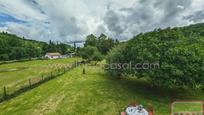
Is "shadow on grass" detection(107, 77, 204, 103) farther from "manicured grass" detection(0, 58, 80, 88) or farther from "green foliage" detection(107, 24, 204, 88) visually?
"manicured grass" detection(0, 58, 80, 88)

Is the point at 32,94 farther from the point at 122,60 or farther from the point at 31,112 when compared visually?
the point at 122,60

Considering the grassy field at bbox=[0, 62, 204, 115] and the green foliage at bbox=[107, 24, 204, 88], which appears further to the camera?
the green foliage at bbox=[107, 24, 204, 88]

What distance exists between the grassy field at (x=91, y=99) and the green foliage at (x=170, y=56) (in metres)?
2.04

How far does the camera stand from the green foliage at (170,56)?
16.5 metres

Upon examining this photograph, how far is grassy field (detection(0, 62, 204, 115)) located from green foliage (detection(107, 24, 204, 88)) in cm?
204

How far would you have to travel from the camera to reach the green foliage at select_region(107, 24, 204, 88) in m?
16.5

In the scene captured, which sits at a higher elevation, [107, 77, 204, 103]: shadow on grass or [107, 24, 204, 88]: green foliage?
[107, 24, 204, 88]: green foliage

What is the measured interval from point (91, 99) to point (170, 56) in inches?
330

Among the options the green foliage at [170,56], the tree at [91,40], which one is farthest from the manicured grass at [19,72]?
the tree at [91,40]

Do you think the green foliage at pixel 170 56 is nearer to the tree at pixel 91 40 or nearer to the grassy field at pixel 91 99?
the grassy field at pixel 91 99

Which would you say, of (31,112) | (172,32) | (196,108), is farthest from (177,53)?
(31,112)

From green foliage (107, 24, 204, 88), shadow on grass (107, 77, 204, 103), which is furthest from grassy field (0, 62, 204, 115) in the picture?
green foliage (107, 24, 204, 88)

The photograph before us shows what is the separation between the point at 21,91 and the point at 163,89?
1581 cm

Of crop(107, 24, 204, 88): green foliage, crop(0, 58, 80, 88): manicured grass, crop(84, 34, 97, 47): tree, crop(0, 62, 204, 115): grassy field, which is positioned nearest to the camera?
crop(0, 62, 204, 115): grassy field
